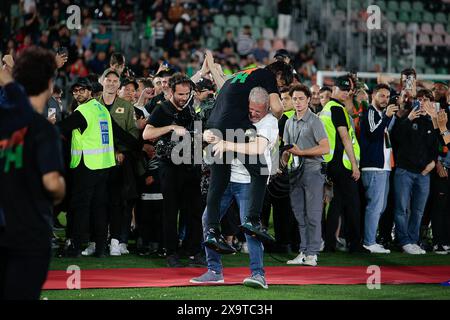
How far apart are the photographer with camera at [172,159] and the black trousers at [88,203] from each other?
100 centimetres

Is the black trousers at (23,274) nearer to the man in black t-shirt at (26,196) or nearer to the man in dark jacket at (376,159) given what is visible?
the man in black t-shirt at (26,196)

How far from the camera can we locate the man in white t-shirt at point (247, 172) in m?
8.42

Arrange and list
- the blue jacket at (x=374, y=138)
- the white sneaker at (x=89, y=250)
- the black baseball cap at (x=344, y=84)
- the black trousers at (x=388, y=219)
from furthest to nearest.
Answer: the black trousers at (x=388, y=219) → the blue jacket at (x=374, y=138) → the black baseball cap at (x=344, y=84) → the white sneaker at (x=89, y=250)

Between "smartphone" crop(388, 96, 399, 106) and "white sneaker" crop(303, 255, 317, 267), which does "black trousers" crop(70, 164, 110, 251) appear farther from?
"smartphone" crop(388, 96, 399, 106)

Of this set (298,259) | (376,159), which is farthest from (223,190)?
(376,159)

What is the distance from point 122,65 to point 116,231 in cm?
281

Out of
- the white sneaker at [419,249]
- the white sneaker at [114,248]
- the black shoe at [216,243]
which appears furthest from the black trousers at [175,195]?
the white sneaker at [419,249]

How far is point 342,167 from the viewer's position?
39.1 ft

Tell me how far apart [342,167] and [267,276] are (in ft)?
8.96

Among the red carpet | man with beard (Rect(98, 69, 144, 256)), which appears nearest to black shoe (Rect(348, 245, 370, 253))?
the red carpet

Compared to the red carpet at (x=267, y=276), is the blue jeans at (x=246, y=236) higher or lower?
higher

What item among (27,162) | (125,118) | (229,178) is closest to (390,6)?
(125,118)
